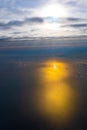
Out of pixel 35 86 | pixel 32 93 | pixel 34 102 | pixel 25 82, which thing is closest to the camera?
pixel 34 102

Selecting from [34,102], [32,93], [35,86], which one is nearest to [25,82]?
[35,86]

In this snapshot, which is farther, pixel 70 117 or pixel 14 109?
pixel 14 109

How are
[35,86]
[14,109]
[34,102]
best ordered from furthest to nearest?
[35,86], [34,102], [14,109]

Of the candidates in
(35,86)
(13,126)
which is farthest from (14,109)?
(35,86)

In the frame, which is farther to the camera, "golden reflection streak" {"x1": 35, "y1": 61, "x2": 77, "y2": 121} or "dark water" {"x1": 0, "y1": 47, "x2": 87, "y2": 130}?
"golden reflection streak" {"x1": 35, "y1": 61, "x2": 77, "y2": 121}

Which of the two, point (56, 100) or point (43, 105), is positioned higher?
point (43, 105)

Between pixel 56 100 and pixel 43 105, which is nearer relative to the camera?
pixel 43 105

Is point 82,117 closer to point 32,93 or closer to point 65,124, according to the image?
point 65,124

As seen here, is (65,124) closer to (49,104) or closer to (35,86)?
(49,104)

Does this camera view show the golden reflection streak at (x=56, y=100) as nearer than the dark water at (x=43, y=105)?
No
